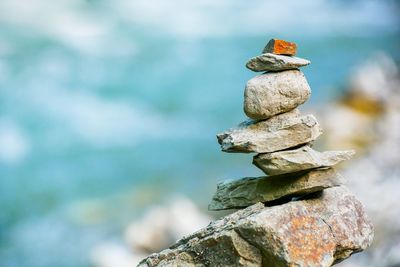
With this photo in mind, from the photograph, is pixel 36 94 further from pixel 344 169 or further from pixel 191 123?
pixel 344 169

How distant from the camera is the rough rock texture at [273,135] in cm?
896

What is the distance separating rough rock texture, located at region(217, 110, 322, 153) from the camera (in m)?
8.96

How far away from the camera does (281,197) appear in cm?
938

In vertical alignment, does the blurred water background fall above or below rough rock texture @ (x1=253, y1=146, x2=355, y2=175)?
above

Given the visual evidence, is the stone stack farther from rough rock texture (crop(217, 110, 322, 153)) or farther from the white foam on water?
the white foam on water

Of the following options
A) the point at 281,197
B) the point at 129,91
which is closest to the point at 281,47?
the point at 281,197

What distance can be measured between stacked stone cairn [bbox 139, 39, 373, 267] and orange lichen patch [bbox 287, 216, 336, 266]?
0.01 m

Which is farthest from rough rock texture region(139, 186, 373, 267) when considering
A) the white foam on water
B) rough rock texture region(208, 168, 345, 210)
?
the white foam on water

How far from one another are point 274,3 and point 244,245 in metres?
46.4

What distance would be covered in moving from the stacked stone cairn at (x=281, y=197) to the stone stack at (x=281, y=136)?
1cm

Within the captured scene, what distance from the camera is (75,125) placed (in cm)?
4225

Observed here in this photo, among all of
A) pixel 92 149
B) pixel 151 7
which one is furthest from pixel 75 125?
pixel 151 7

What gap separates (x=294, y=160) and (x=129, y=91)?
36840 mm

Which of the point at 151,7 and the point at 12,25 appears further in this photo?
the point at 151,7
